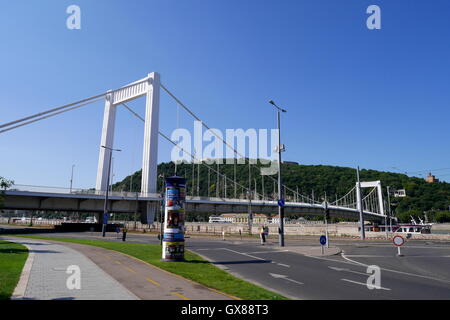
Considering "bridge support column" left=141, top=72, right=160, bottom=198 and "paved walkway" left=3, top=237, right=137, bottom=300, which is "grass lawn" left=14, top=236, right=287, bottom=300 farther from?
"bridge support column" left=141, top=72, right=160, bottom=198

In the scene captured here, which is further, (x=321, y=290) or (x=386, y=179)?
(x=386, y=179)

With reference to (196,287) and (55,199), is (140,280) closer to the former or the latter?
(196,287)

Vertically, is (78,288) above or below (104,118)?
below

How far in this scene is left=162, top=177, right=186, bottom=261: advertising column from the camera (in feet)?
53.2

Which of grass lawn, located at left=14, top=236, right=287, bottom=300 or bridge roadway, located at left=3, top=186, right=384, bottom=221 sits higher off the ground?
bridge roadway, located at left=3, top=186, right=384, bottom=221

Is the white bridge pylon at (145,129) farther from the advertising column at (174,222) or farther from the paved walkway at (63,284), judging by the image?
the paved walkway at (63,284)

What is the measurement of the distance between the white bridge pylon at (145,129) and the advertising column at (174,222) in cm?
3807

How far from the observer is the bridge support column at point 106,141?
2256 inches

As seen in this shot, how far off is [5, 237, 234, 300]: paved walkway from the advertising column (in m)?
1.49

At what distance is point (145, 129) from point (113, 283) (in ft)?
159

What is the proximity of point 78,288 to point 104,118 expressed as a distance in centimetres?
5763

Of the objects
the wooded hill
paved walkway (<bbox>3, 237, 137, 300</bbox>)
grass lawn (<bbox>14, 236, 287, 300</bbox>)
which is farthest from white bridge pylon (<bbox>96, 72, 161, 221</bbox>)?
the wooded hill

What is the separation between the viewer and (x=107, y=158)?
58.2m
